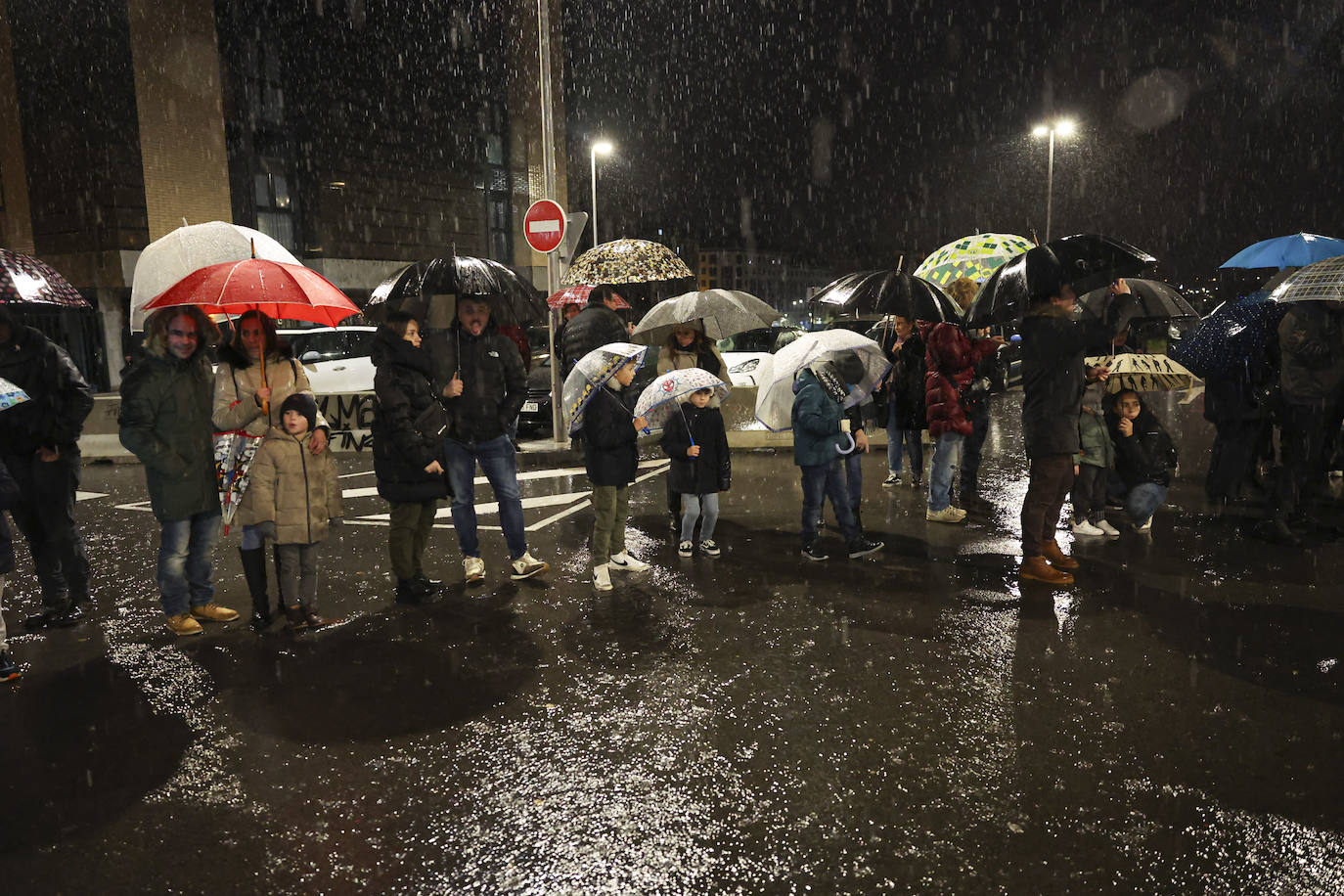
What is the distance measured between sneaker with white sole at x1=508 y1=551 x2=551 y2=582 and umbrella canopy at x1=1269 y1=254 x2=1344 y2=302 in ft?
18.5

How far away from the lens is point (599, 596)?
6.07 m

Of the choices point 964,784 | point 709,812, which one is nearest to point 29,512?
point 709,812

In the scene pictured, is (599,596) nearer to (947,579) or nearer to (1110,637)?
(947,579)

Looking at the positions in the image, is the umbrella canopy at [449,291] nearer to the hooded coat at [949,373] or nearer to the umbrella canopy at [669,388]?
the umbrella canopy at [669,388]

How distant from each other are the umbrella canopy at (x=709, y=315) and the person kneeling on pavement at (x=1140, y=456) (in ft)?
10.9

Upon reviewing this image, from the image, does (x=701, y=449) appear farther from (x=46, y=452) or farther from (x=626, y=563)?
(x=46, y=452)

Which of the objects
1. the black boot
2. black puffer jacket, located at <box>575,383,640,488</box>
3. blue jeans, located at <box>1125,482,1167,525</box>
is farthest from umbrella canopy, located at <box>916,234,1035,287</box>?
the black boot

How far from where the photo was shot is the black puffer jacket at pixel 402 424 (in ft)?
18.6

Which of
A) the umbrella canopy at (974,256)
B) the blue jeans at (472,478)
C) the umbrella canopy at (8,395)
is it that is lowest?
the blue jeans at (472,478)

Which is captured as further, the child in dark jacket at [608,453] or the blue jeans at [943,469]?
the blue jeans at [943,469]

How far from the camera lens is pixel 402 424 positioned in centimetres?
567

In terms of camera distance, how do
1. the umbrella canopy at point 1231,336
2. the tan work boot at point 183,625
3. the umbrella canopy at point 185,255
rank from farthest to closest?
the umbrella canopy at point 1231,336, the tan work boot at point 183,625, the umbrella canopy at point 185,255

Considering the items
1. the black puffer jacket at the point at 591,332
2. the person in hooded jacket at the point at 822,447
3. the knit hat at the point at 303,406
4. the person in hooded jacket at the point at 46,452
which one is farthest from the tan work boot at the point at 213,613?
the person in hooded jacket at the point at 822,447

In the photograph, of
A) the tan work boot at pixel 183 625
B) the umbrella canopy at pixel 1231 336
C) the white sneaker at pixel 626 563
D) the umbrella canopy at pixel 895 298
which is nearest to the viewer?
the tan work boot at pixel 183 625
